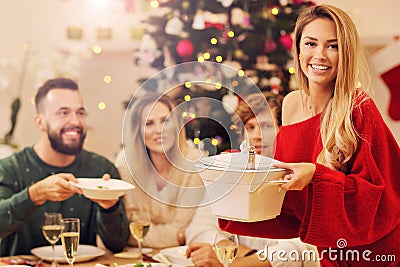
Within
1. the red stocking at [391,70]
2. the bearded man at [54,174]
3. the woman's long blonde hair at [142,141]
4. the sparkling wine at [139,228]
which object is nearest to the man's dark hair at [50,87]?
the bearded man at [54,174]

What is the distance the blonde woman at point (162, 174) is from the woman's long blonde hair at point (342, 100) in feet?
3.03

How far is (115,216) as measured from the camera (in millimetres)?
2859

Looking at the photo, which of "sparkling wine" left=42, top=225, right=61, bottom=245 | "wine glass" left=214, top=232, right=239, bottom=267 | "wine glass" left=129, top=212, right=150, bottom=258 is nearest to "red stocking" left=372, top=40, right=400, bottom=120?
"wine glass" left=129, top=212, right=150, bottom=258

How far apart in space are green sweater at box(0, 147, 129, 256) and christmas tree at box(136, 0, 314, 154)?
56cm

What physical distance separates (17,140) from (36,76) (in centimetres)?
41

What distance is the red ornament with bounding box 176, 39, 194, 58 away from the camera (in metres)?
3.26

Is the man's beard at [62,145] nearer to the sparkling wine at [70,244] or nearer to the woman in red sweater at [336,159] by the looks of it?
the sparkling wine at [70,244]

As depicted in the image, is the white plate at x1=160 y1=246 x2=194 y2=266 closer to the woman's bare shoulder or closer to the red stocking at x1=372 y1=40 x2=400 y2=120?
the woman's bare shoulder

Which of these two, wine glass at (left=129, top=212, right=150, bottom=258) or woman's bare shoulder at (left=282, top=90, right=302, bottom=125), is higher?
woman's bare shoulder at (left=282, top=90, right=302, bottom=125)

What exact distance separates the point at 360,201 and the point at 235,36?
63.5 inches

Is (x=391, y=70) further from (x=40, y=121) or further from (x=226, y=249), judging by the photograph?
(x=226, y=249)

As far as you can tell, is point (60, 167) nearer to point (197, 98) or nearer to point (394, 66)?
point (197, 98)

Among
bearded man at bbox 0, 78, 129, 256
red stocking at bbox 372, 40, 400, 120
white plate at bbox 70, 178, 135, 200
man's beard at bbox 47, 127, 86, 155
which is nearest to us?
white plate at bbox 70, 178, 135, 200

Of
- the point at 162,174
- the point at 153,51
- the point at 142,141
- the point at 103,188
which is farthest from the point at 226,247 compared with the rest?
the point at 153,51
